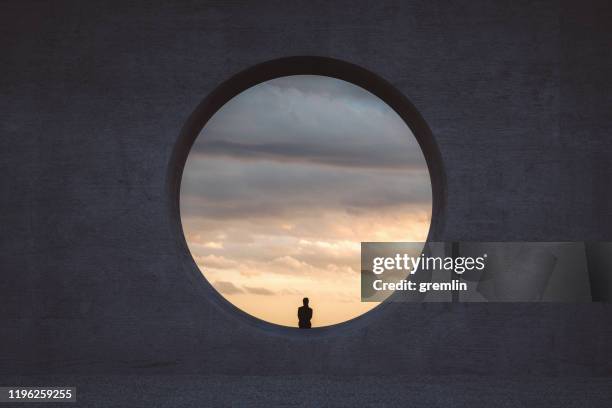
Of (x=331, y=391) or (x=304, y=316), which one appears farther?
(x=304, y=316)

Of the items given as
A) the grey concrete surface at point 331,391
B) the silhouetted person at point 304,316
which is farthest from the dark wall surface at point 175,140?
the silhouetted person at point 304,316

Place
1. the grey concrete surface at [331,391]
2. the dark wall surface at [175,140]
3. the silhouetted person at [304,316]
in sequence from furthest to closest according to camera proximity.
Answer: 1. the silhouetted person at [304,316]
2. the dark wall surface at [175,140]
3. the grey concrete surface at [331,391]

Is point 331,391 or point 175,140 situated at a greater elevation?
point 175,140

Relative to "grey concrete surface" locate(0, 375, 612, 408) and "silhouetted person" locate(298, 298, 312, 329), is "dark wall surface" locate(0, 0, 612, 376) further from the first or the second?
"silhouetted person" locate(298, 298, 312, 329)

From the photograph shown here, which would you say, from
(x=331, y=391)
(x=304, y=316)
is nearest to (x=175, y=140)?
(x=331, y=391)

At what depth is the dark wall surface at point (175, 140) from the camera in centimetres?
631

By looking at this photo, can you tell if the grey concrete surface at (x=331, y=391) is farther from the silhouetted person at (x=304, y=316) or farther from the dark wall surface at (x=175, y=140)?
the silhouetted person at (x=304, y=316)

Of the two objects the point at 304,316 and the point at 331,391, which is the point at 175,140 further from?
the point at 304,316

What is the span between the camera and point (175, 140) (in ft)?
21.1

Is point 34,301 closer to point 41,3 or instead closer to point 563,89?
point 41,3

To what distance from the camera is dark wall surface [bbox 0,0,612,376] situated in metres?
6.31

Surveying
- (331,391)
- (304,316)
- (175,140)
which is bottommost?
(331,391)

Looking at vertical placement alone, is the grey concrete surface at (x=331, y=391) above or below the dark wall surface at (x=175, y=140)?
below

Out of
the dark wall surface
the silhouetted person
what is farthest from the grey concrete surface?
the silhouetted person
